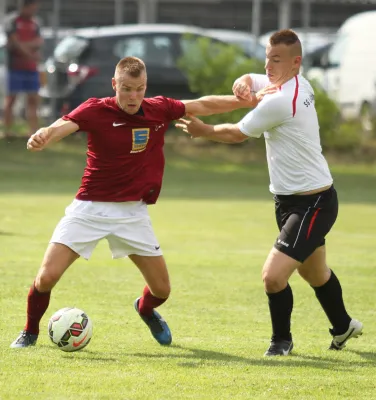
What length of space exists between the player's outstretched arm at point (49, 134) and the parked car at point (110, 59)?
51.5 feet

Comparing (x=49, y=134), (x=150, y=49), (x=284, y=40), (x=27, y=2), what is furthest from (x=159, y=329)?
(x=150, y=49)

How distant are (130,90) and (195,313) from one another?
7.66ft

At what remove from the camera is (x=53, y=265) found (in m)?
7.38

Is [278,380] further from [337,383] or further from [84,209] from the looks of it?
[84,209]

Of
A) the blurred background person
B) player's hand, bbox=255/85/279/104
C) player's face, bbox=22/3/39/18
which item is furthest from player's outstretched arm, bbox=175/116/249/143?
the blurred background person

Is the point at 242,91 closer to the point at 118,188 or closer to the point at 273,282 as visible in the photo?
the point at 118,188

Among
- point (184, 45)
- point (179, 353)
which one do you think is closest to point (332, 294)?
point (179, 353)

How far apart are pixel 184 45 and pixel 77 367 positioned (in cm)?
1725

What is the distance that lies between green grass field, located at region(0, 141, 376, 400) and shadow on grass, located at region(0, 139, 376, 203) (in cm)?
71

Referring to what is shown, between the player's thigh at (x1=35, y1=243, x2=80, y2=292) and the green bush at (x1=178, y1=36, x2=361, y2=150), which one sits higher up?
the player's thigh at (x1=35, y1=243, x2=80, y2=292)

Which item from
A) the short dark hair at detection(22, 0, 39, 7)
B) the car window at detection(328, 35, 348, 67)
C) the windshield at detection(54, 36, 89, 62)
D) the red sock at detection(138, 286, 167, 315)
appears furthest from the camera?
the car window at detection(328, 35, 348, 67)

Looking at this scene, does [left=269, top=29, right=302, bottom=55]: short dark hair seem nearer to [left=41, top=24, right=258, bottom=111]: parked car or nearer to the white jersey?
the white jersey

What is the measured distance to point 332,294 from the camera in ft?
25.8

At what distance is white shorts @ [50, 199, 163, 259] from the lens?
751 centimetres
